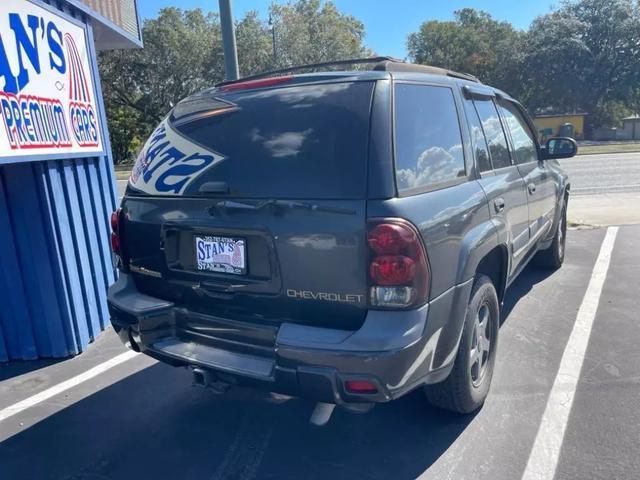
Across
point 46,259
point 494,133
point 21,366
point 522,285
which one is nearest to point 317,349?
point 494,133

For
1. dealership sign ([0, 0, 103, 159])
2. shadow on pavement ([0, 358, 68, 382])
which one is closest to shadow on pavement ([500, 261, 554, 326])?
shadow on pavement ([0, 358, 68, 382])

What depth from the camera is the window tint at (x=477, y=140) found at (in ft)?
11.1

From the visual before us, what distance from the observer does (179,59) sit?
33.4 meters

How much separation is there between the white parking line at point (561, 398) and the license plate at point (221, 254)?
71.1 inches

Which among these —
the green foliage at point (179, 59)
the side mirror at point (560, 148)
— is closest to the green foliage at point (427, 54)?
the green foliage at point (179, 59)

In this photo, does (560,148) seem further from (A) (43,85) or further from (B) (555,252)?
(A) (43,85)

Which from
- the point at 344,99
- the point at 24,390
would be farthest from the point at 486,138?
the point at 24,390

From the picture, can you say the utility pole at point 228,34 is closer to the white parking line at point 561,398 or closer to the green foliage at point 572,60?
the white parking line at point 561,398

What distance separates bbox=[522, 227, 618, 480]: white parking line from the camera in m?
2.77

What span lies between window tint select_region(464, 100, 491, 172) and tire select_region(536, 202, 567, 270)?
2.88 meters

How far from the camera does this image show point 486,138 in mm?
3660

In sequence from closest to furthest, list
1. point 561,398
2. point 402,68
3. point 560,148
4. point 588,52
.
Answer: point 402,68 → point 561,398 → point 560,148 → point 588,52

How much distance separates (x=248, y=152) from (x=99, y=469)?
6.30ft

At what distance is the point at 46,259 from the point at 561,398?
12.8ft
